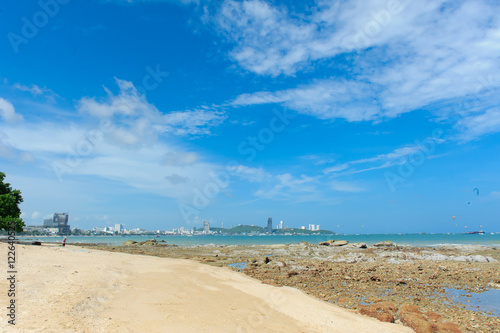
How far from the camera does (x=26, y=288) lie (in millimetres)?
10109

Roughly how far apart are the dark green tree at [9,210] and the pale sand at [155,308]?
20.3 metres

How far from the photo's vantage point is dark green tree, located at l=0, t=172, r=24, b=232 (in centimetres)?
2922

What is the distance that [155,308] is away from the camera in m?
9.87

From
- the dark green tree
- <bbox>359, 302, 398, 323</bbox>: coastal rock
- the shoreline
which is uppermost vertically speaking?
the dark green tree

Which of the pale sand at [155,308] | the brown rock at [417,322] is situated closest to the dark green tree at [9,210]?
the pale sand at [155,308]

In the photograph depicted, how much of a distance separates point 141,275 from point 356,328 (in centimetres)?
1296

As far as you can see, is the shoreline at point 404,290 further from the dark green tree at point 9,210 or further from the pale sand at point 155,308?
the dark green tree at point 9,210

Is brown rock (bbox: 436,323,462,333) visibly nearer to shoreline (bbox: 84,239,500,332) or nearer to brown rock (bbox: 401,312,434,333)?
shoreline (bbox: 84,239,500,332)

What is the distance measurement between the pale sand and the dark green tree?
66.5ft

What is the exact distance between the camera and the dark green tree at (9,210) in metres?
29.2

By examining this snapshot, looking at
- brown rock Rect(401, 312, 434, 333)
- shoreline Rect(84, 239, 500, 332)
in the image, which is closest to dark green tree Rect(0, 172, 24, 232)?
shoreline Rect(84, 239, 500, 332)

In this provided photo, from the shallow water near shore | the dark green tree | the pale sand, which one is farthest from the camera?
the dark green tree

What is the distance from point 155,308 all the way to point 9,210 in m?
31.5

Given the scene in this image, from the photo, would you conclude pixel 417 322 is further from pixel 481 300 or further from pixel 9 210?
pixel 9 210
